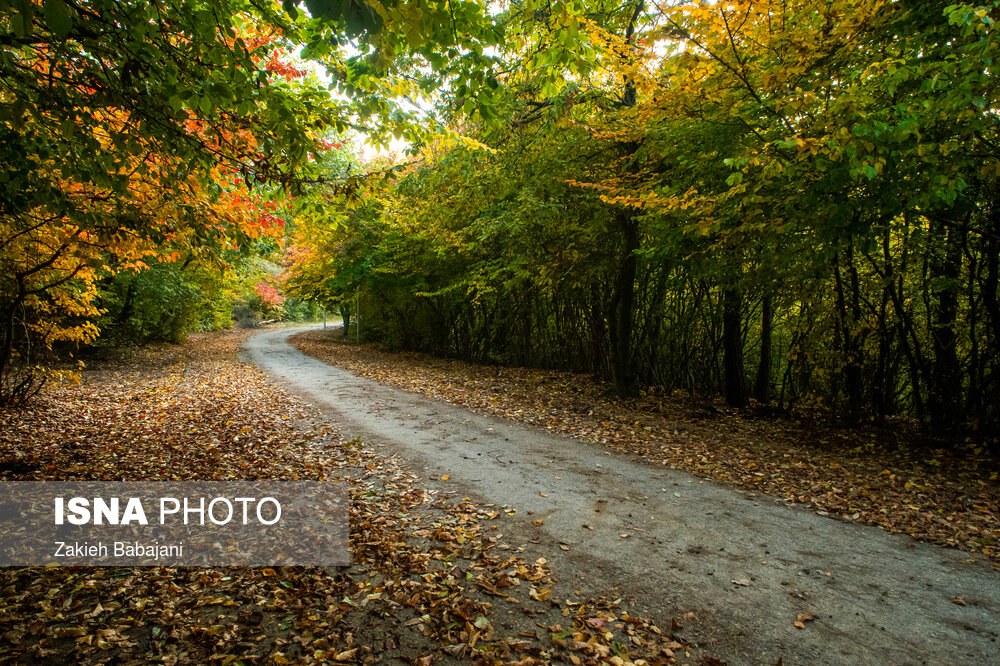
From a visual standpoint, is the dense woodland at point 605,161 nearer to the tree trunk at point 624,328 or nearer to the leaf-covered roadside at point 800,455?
the tree trunk at point 624,328

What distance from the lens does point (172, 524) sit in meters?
4.22

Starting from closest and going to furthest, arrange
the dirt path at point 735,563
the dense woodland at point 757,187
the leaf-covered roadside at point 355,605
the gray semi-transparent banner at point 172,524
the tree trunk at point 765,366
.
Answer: the leaf-covered roadside at point 355,605
the dirt path at point 735,563
the gray semi-transparent banner at point 172,524
the dense woodland at point 757,187
the tree trunk at point 765,366

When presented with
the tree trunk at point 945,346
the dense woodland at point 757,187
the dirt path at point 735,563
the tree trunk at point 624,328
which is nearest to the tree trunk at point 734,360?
the dense woodland at point 757,187

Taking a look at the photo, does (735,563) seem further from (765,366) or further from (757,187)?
(765,366)

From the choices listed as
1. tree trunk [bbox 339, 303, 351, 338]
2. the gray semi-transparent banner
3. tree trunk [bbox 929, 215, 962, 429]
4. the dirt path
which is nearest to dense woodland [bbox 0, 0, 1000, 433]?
tree trunk [bbox 929, 215, 962, 429]

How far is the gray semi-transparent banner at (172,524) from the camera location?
3764 millimetres

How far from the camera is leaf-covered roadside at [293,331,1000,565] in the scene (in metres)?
4.99

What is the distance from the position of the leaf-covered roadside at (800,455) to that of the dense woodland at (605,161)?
89 cm

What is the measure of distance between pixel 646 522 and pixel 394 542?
2312 mm

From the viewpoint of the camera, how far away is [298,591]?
A: 3400 mm

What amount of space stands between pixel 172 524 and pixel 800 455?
24.6ft

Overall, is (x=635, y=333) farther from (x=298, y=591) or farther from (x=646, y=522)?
(x=298, y=591)

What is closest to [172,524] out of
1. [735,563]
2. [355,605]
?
[355,605]

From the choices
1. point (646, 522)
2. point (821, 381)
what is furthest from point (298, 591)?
point (821, 381)
